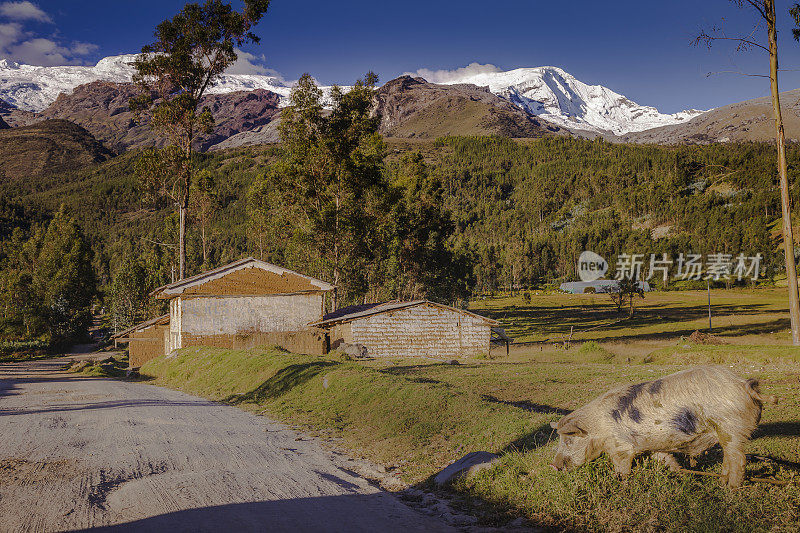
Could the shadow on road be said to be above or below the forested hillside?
below

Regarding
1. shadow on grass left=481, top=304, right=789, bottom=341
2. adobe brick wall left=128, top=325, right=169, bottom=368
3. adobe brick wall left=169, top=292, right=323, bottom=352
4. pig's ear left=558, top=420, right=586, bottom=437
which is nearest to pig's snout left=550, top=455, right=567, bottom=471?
pig's ear left=558, top=420, right=586, bottom=437

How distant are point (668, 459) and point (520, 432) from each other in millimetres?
3117

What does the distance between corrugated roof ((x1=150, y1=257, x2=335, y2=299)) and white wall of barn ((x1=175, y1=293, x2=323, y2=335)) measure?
0.57 m

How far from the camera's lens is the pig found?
5852mm

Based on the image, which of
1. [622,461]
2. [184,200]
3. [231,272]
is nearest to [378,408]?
[622,461]

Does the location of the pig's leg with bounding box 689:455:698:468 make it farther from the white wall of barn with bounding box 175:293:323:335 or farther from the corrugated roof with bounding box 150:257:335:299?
the corrugated roof with bounding box 150:257:335:299

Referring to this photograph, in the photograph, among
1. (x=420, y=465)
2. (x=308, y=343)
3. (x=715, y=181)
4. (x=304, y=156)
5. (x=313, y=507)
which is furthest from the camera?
(x=304, y=156)

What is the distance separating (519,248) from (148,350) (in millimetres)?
124792

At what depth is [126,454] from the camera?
30.6 ft

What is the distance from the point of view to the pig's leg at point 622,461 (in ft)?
20.0

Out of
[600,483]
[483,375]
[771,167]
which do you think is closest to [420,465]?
[600,483]

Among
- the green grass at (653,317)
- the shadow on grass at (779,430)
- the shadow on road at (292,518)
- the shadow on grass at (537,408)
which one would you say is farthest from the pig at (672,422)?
the green grass at (653,317)

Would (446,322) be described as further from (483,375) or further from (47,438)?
(47,438)

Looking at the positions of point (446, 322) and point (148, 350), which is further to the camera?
point (148, 350)
